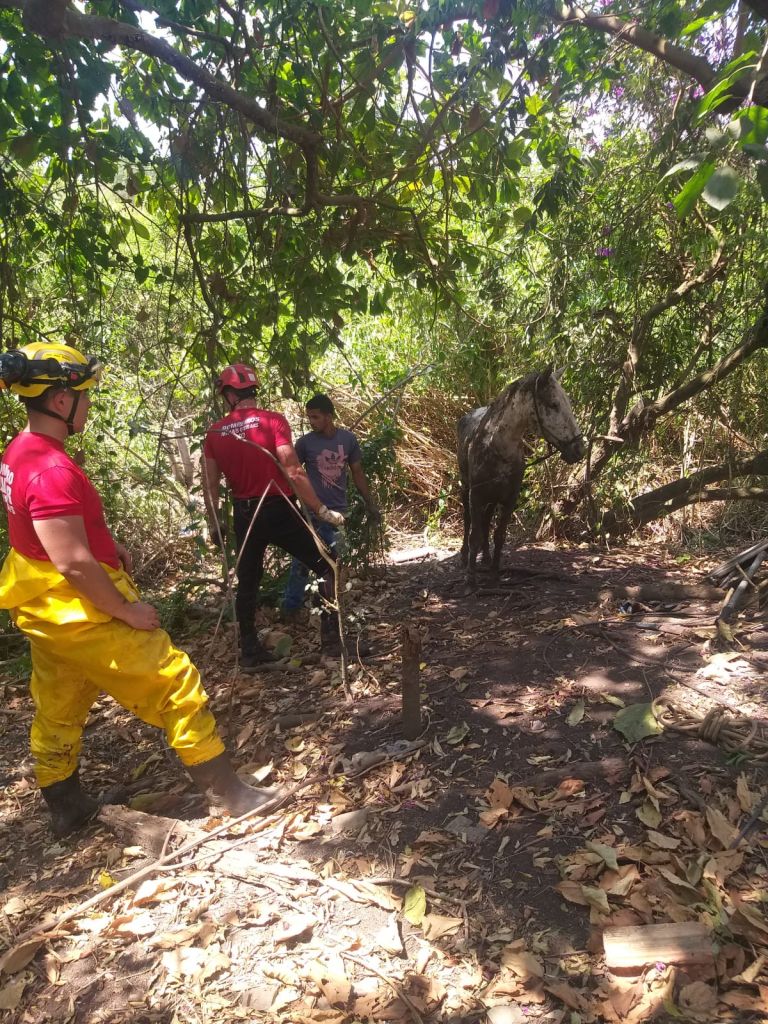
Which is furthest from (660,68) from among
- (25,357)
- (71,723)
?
(71,723)

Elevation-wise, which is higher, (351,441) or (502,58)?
(502,58)

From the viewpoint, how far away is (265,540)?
179 inches

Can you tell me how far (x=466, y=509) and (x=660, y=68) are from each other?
4.26 metres

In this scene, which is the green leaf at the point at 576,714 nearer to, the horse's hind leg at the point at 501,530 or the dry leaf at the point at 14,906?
the horse's hind leg at the point at 501,530

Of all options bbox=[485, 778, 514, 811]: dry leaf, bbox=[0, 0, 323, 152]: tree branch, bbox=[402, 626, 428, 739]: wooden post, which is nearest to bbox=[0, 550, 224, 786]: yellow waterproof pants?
bbox=[402, 626, 428, 739]: wooden post

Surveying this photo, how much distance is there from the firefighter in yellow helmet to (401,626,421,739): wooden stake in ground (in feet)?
3.19

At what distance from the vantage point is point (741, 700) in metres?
3.34

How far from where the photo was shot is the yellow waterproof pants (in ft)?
8.59

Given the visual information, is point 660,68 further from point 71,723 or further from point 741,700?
point 71,723

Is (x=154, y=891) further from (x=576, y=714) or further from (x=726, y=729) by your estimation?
(x=726, y=729)

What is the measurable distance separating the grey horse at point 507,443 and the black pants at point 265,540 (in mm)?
1529

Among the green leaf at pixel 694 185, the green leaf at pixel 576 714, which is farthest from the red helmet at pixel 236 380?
the green leaf at pixel 694 185

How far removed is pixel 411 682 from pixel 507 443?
2.43m

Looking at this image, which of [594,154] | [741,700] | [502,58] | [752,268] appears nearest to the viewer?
[741,700]
